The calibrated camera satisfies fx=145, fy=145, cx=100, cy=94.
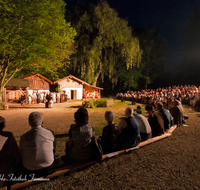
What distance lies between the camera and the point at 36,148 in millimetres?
2258

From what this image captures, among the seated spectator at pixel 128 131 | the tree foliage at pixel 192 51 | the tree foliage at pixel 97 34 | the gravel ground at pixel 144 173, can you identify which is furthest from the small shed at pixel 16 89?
the tree foliage at pixel 192 51

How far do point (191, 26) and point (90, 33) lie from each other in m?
22.7

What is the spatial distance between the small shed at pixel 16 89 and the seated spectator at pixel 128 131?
21445mm

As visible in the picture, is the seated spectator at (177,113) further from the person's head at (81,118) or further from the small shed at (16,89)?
the small shed at (16,89)

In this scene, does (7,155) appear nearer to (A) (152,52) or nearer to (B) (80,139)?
(B) (80,139)

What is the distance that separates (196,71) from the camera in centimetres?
3069

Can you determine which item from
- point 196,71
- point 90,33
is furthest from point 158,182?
point 196,71

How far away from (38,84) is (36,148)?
24.0m

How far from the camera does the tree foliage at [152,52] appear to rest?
37.9m

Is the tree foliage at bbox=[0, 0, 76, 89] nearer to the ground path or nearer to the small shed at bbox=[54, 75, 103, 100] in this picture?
the ground path

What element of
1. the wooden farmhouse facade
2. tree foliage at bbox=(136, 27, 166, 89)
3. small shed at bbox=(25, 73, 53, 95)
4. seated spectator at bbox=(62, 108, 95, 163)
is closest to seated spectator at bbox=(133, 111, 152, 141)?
seated spectator at bbox=(62, 108, 95, 163)

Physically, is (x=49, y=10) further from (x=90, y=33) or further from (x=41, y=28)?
(x=90, y=33)

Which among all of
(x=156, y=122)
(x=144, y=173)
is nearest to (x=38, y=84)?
(x=156, y=122)

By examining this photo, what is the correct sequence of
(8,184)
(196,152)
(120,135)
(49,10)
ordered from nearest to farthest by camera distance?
(8,184) < (120,135) < (196,152) < (49,10)
